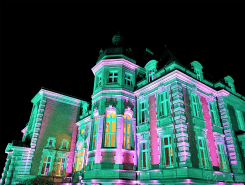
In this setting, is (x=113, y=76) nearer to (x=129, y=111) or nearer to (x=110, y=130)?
(x=129, y=111)

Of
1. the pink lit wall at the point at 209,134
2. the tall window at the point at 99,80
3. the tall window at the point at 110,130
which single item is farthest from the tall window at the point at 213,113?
the tall window at the point at 99,80

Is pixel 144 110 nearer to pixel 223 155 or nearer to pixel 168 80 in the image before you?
pixel 168 80

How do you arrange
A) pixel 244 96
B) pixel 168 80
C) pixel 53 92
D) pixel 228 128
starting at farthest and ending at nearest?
1. pixel 53 92
2. pixel 244 96
3. pixel 228 128
4. pixel 168 80

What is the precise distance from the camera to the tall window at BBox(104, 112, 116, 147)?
16.1 meters

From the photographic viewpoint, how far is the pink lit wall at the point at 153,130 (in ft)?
47.7

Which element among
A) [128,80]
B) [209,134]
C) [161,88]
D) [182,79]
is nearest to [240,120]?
[209,134]

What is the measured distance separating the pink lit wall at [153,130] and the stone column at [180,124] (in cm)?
213

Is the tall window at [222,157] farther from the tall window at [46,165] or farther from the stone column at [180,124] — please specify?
the tall window at [46,165]

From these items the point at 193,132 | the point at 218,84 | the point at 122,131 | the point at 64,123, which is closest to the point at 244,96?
the point at 218,84

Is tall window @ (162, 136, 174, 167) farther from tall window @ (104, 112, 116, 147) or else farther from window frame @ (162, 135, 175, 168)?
tall window @ (104, 112, 116, 147)

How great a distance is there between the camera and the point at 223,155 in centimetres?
1573

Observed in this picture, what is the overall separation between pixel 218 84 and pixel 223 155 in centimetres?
714

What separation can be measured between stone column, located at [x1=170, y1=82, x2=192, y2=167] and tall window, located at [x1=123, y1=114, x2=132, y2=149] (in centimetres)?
474

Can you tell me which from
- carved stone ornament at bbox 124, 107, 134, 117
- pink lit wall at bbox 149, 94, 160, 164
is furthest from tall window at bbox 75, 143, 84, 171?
pink lit wall at bbox 149, 94, 160, 164
